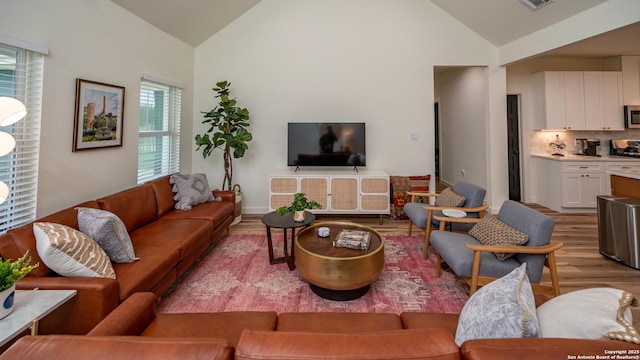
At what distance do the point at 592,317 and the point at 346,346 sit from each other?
2.70 feet

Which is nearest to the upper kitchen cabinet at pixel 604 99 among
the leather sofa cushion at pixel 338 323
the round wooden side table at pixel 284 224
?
the round wooden side table at pixel 284 224

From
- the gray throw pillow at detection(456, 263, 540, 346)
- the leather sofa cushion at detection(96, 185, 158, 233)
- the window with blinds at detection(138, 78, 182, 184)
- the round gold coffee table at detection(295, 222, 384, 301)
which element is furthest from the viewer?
the window with blinds at detection(138, 78, 182, 184)

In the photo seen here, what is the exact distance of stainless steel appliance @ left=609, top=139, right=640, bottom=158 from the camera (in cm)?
499

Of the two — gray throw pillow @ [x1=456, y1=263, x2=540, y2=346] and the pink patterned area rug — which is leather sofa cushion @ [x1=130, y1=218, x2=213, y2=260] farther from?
gray throw pillow @ [x1=456, y1=263, x2=540, y2=346]

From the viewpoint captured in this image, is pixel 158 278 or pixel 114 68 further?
pixel 114 68

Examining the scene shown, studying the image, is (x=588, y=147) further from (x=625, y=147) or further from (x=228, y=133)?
(x=228, y=133)

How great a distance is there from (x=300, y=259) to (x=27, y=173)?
2.45 meters

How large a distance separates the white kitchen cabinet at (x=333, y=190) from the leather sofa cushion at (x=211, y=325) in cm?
307

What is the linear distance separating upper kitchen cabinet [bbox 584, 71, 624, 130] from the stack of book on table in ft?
17.7

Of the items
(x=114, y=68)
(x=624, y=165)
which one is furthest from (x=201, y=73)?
(x=624, y=165)

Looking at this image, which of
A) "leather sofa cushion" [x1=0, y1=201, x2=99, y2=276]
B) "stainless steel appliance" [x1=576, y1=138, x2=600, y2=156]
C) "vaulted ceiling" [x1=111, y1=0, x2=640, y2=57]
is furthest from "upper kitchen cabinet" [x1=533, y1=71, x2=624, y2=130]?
"leather sofa cushion" [x1=0, y1=201, x2=99, y2=276]

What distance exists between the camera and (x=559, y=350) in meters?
0.75

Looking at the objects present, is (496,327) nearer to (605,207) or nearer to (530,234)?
(530,234)

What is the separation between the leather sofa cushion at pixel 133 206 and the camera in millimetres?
2615
